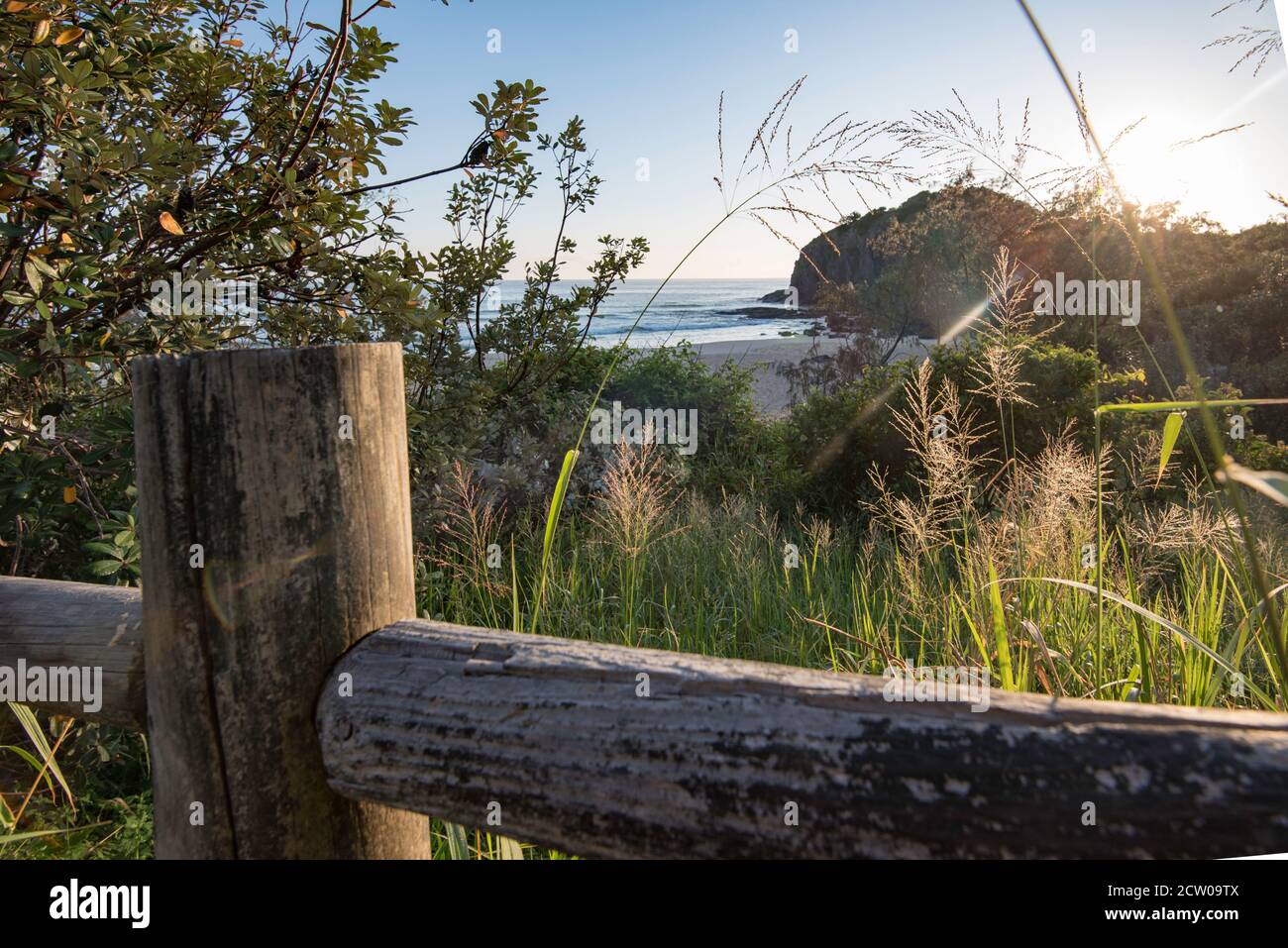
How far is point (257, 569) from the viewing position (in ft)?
3.48

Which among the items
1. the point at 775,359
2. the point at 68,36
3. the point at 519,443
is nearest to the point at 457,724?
the point at 68,36

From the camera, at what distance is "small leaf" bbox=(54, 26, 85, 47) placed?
6.55 ft

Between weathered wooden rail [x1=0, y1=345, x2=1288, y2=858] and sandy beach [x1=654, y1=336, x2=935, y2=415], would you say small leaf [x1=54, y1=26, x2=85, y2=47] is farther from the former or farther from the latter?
sandy beach [x1=654, y1=336, x2=935, y2=415]

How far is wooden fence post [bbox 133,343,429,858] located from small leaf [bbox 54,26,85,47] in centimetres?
155

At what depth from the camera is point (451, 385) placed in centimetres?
408

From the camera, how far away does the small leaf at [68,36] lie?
2.00 metres

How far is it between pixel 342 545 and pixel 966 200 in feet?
36.1

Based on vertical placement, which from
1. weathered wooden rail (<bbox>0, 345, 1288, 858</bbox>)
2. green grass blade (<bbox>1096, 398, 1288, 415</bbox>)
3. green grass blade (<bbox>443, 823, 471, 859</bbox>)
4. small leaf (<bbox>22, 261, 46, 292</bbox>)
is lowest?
green grass blade (<bbox>443, 823, 471, 859</bbox>)

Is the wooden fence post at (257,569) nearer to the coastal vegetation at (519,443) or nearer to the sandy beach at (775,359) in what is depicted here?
the coastal vegetation at (519,443)

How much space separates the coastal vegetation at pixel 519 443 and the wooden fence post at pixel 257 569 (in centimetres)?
46

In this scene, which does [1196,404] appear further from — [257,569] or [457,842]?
[457,842]

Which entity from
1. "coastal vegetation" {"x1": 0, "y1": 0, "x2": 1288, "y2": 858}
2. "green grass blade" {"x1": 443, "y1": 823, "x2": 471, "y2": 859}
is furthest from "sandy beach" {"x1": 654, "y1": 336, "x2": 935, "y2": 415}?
"green grass blade" {"x1": 443, "y1": 823, "x2": 471, "y2": 859}

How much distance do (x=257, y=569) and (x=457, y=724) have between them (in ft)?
1.13
